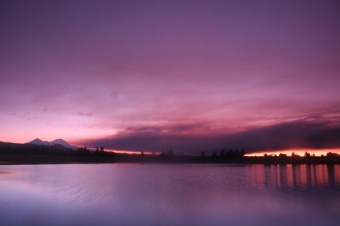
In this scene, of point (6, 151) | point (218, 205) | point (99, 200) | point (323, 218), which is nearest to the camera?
point (323, 218)

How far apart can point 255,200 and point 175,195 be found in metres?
7.25

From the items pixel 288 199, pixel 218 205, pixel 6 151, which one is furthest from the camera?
pixel 6 151

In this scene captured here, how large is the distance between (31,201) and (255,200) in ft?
59.1

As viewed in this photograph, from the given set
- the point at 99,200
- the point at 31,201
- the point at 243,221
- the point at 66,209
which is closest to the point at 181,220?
the point at 243,221

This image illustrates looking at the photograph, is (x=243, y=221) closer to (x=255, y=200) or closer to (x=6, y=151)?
(x=255, y=200)

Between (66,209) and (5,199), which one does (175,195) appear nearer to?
(66,209)

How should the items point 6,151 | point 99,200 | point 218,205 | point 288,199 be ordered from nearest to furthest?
point 218,205, point 99,200, point 288,199, point 6,151

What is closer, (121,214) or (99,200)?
(121,214)

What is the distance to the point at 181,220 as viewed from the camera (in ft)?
59.7

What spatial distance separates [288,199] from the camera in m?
27.2

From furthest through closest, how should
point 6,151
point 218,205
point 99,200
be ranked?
point 6,151
point 99,200
point 218,205

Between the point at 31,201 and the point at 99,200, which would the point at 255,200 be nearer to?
the point at 99,200

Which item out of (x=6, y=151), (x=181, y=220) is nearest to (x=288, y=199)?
(x=181, y=220)

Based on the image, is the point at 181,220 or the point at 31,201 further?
the point at 31,201
